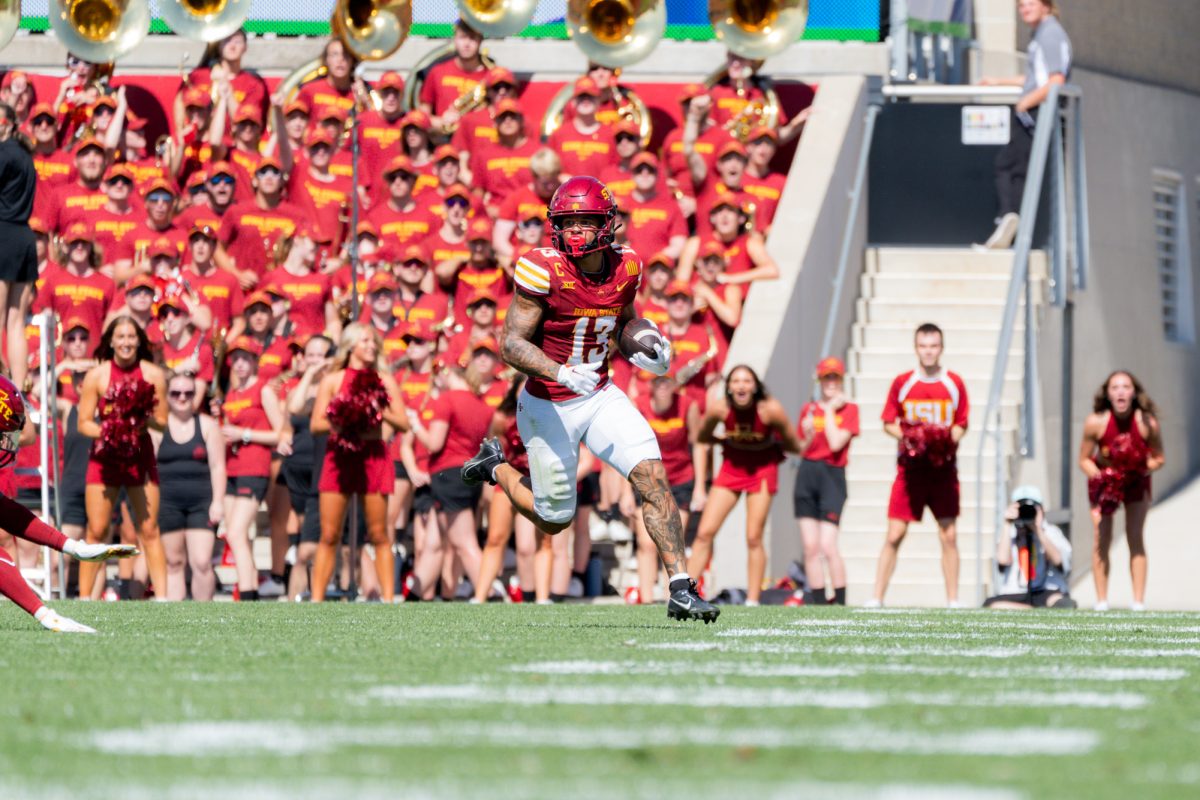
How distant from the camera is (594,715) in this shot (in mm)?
4945

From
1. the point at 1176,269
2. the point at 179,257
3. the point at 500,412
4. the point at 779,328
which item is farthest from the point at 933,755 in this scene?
the point at 1176,269

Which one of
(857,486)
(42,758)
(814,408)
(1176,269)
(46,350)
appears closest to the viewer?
(42,758)

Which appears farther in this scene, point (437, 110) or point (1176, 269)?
point (1176, 269)

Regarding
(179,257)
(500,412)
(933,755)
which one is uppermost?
(179,257)

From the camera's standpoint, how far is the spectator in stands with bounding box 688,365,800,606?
13.5 meters

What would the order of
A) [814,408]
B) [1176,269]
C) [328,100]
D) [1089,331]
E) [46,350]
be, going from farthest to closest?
[1176,269] → [1089,331] → [328,100] → [814,408] → [46,350]

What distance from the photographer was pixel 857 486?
1639cm

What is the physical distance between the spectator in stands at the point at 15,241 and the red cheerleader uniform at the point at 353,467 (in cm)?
212

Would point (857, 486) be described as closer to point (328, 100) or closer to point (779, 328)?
point (779, 328)

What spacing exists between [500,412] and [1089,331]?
318 inches

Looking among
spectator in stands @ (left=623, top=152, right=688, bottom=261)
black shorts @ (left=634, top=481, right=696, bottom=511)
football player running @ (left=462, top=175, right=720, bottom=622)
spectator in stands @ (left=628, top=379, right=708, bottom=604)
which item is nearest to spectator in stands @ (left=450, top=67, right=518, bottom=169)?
spectator in stands @ (left=623, top=152, right=688, bottom=261)

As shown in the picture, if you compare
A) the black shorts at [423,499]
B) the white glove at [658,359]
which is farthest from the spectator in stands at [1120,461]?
the white glove at [658,359]

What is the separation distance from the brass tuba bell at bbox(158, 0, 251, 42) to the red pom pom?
5902mm

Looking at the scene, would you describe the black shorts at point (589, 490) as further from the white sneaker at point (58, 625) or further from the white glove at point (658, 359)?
the white sneaker at point (58, 625)
